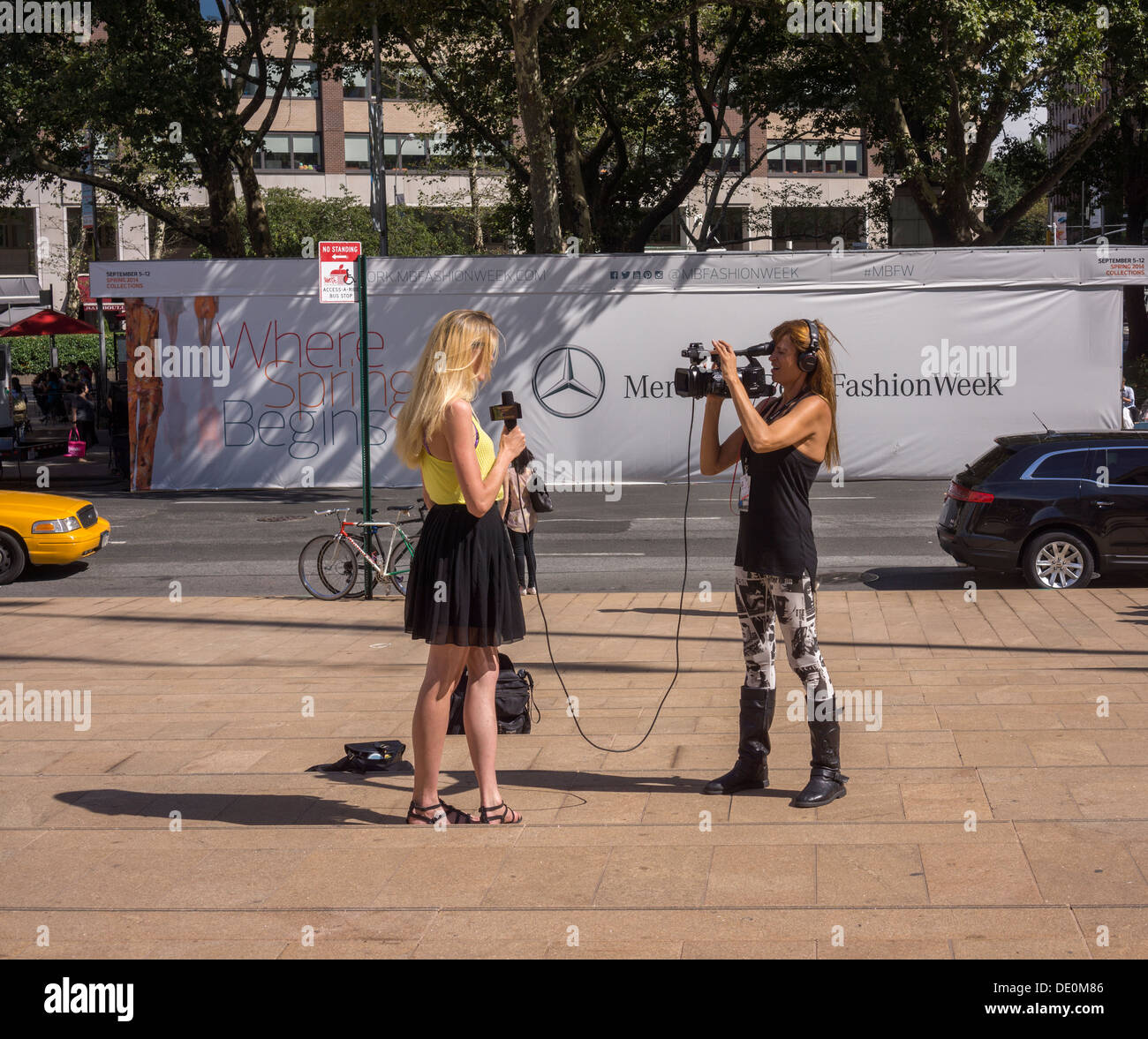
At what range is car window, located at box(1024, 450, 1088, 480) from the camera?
42.6 feet

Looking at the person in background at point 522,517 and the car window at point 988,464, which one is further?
the car window at point 988,464

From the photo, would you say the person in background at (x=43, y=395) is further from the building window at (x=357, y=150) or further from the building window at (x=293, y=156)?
the building window at (x=357, y=150)

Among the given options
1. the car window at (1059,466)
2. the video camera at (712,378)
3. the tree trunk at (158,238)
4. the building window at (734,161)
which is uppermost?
the building window at (734,161)

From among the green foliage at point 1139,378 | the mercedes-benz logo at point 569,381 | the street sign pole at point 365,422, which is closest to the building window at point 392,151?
the green foliage at point 1139,378

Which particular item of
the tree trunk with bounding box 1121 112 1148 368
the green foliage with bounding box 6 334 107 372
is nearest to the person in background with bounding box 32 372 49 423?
the green foliage with bounding box 6 334 107 372

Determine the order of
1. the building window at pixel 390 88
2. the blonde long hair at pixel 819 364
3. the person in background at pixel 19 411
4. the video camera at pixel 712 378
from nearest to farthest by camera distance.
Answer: the video camera at pixel 712 378, the blonde long hair at pixel 819 364, the person in background at pixel 19 411, the building window at pixel 390 88

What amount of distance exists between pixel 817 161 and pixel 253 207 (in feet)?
171

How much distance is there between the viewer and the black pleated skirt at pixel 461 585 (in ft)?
16.2

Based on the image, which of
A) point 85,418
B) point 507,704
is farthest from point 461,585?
point 85,418

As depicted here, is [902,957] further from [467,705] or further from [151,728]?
[151,728]

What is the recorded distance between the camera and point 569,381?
24547mm

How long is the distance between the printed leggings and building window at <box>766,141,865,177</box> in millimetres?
71671

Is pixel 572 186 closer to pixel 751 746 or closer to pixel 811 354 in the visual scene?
pixel 811 354

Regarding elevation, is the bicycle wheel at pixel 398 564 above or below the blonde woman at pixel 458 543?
below
